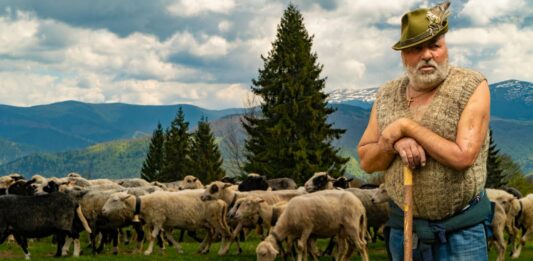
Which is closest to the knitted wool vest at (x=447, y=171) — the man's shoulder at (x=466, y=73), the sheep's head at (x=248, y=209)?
the man's shoulder at (x=466, y=73)

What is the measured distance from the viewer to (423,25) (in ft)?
13.8

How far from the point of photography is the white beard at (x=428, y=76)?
4.25 meters

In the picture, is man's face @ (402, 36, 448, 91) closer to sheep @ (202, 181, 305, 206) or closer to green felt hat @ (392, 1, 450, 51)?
green felt hat @ (392, 1, 450, 51)

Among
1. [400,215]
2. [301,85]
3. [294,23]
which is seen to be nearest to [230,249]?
[400,215]

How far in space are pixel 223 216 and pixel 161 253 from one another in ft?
7.88

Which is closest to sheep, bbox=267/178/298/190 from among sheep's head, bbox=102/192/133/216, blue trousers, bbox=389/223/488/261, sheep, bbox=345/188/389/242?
sheep, bbox=345/188/389/242

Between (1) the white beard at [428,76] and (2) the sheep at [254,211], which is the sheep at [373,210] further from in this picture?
(1) the white beard at [428,76]

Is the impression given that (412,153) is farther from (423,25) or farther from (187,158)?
(187,158)

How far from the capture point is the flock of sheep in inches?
672

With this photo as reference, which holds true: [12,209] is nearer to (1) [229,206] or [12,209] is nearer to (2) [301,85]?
(1) [229,206]

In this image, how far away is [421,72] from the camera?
428 cm

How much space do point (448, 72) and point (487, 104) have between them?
12.3 inches

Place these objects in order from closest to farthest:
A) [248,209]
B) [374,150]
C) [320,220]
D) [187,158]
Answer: [374,150] → [320,220] → [248,209] → [187,158]

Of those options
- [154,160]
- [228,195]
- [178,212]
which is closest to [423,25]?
[178,212]
